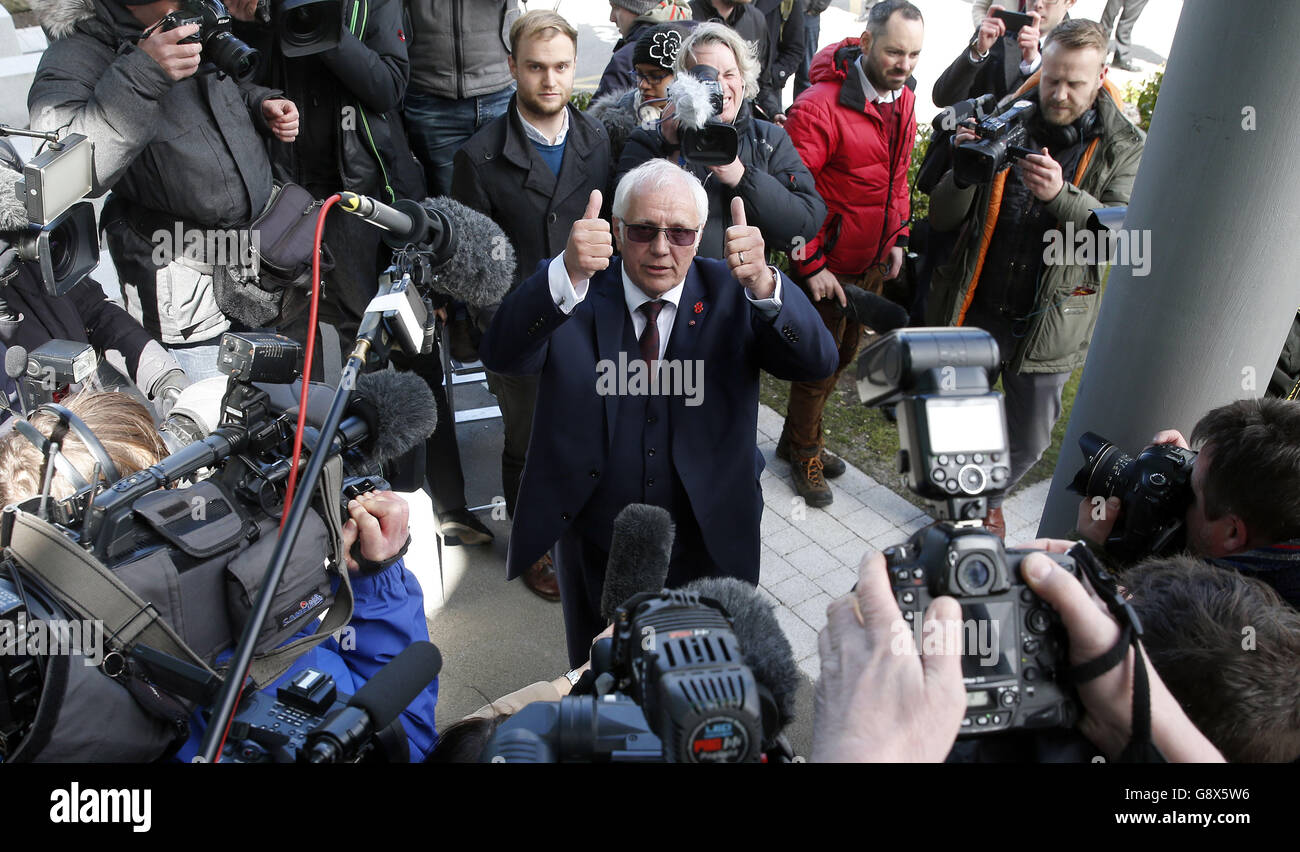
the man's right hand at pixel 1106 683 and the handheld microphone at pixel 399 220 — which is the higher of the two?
the handheld microphone at pixel 399 220

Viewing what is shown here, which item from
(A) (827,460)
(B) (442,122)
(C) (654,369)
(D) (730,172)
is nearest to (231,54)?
(B) (442,122)

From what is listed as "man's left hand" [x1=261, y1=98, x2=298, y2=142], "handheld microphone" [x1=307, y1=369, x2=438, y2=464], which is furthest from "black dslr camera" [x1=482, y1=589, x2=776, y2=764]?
"man's left hand" [x1=261, y1=98, x2=298, y2=142]

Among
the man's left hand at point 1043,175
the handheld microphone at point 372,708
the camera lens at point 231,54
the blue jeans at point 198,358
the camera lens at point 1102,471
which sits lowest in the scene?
the blue jeans at point 198,358

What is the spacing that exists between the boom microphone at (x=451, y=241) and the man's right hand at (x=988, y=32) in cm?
445

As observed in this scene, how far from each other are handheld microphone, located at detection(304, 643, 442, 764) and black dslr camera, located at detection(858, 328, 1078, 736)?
0.83 meters

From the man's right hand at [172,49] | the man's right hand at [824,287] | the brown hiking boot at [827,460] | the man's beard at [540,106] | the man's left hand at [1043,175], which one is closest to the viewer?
the man's right hand at [172,49]

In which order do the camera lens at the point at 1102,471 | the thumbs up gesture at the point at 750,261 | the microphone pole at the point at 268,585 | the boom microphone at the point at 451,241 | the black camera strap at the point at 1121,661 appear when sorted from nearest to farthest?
the microphone pole at the point at 268,585
the black camera strap at the point at 1121,661
the boom microphone at the point at 451,241
the camera lens at the point at 1102,471
the thumbs up gesture at the point at 750,261

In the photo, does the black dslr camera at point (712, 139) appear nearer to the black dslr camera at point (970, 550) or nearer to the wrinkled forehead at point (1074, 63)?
the wrinkled forehead at point (1074, 63)

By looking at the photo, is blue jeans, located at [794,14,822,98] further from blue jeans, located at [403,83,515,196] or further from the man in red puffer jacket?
blue jeans, located at [403,83,515,196]

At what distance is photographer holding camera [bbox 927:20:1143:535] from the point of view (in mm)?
3957

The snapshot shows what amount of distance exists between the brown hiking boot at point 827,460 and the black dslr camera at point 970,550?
374cm

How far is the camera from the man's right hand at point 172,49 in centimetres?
346

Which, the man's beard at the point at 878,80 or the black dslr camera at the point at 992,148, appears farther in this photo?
the man's beard at the point at 878,80

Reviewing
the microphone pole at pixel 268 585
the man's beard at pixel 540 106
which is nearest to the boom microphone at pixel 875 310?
the man's beard at pixel 540 106
